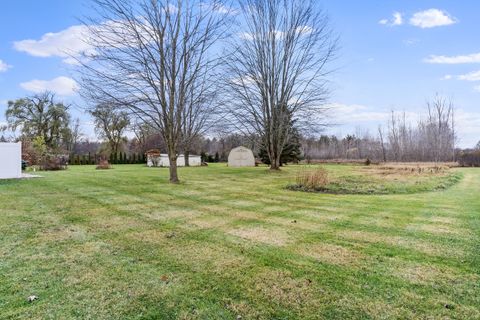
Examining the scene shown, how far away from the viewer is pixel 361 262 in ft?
11.7

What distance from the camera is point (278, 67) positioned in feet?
62.6

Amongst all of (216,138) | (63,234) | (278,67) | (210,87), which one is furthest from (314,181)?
(216,138)

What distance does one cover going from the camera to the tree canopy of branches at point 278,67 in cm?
1861

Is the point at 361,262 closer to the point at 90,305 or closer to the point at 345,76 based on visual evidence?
the point at 90,305

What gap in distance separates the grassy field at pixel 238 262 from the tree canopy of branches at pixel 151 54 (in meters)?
5.12

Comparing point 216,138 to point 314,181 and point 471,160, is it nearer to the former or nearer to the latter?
point 471,160

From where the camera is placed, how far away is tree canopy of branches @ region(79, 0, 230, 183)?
10.5 meters

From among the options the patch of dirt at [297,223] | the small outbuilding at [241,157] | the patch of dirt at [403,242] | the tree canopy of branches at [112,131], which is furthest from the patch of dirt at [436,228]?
the tree canopy of branches at [112,131]

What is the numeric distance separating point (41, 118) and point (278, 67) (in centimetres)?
2677

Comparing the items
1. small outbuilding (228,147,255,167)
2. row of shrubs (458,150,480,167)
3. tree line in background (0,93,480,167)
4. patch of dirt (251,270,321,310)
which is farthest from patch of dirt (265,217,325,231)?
row of shrubs (458,150,480,167)

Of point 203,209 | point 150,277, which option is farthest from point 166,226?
point 150,277

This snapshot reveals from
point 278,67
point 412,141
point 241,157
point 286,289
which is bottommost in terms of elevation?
point 286,289

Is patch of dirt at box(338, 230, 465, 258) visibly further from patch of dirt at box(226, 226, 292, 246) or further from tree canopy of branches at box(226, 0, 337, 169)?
tree canopy of branches at box(226, 0, 337, 169)

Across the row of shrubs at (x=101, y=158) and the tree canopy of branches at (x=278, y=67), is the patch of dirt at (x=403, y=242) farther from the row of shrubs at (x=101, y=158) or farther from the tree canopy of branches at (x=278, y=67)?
the row of shrubs at (x=101, y=158)
